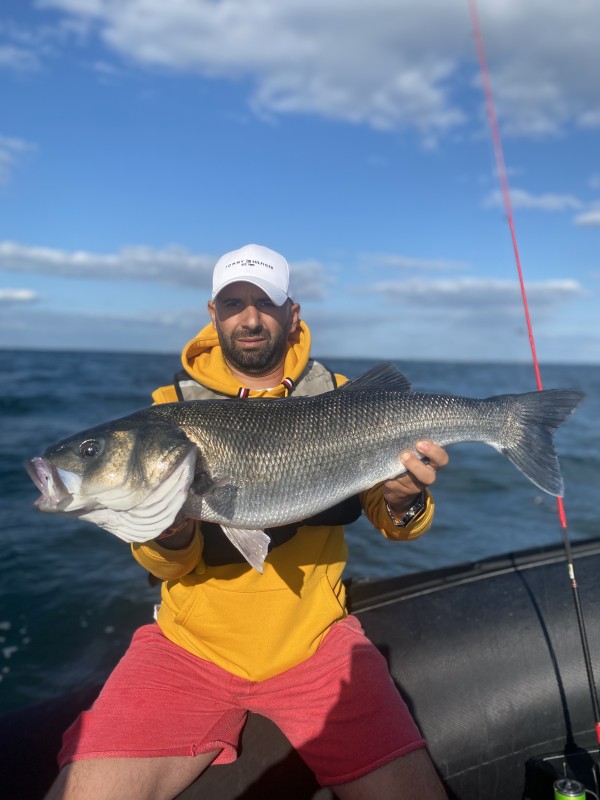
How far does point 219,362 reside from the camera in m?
4.20

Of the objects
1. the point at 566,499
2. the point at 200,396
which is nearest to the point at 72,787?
the point at 200,396

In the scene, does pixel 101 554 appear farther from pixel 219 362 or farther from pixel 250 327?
pixel 250 327

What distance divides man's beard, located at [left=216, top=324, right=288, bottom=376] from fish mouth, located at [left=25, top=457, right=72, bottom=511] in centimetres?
149

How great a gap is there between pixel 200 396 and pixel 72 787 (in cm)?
216

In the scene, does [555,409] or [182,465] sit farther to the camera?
[555,409]

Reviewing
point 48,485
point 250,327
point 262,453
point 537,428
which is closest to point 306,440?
point 262,453

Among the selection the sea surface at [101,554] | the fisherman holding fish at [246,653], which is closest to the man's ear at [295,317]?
the fisherman holding fish at [246,653]

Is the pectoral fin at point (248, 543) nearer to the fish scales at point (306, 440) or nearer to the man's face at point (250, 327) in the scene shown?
the fish scales at point (306, 440)

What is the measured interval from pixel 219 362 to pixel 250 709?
2116mm

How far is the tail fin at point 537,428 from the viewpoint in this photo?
3.53m

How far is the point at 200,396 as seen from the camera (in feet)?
13.0

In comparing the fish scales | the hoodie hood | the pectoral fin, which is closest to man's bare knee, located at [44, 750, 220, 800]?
the pectoral fin

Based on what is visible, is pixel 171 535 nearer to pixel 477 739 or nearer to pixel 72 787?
pixel 72 787

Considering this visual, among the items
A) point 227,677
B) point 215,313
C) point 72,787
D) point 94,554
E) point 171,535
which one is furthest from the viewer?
point 94,554
